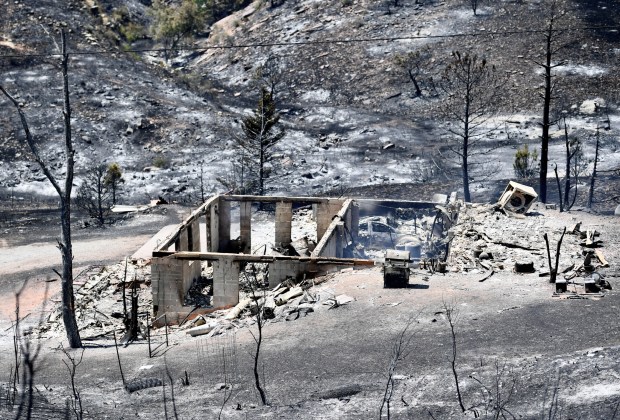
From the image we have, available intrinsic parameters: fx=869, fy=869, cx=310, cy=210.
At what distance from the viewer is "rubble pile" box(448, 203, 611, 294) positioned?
698 inches

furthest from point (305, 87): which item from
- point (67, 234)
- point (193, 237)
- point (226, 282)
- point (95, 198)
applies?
point (67, 234)

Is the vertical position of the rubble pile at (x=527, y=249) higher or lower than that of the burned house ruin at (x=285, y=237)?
higher

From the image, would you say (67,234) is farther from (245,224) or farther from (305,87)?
(305,87)

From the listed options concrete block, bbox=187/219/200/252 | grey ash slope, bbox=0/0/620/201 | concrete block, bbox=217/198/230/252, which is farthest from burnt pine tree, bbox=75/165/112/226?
concrete block, bbox=187/219/200/252

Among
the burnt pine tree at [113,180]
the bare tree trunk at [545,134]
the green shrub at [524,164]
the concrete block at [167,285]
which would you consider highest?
the bare tree trunk at [545,134]

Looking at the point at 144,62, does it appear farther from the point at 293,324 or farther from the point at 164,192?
the point at 293,324

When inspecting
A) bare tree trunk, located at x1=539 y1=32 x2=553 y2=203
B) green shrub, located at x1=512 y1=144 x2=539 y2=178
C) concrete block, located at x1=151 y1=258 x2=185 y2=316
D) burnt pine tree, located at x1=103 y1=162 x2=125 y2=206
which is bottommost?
concrete block, located at x1=151 y1=258 x2=185 y2=316

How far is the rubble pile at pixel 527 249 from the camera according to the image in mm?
17734

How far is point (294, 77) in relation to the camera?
48250 millimetres

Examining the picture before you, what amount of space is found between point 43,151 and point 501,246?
25742mm

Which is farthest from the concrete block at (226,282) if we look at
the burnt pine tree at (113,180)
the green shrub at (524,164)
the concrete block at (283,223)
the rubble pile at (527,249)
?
the green shrub at (524,164)

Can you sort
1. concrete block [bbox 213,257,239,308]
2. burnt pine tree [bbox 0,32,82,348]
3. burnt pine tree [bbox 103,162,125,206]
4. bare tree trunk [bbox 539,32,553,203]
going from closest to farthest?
burnt pine tree [bbox 0,32,82,348], concrete block [bbox 213,257,239,308], bare tree trunk [bbox 539,32,553,203], burnt pine tree [bbox 103,162,125,206]

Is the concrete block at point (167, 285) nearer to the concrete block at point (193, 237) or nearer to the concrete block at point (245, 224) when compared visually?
the concrete block at point (193, 237)

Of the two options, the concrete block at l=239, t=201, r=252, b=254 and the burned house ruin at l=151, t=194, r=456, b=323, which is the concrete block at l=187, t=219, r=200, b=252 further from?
the concrete block at l=239, t=201, r=252, b=254
